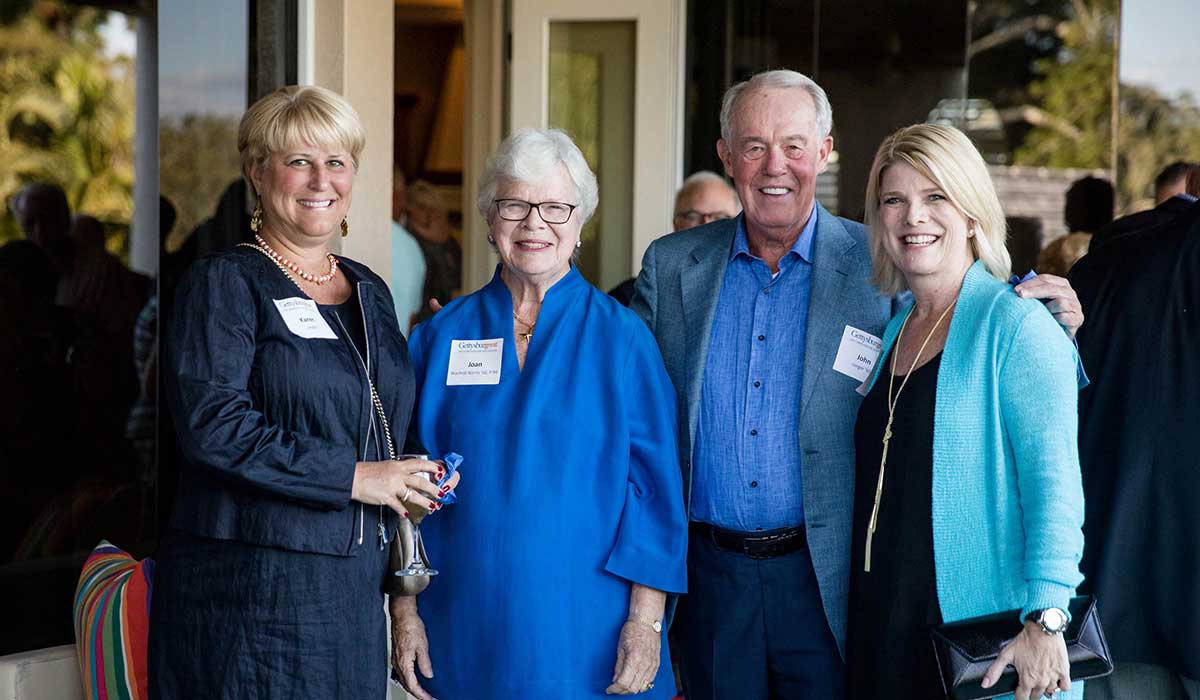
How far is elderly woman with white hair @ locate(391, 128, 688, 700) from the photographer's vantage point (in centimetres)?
252

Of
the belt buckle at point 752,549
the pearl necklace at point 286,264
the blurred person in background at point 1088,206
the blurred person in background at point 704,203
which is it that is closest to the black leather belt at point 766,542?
the belt buckle at point 752,549

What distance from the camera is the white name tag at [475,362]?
263 centimetres

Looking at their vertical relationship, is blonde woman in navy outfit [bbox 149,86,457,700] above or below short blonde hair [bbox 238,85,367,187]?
below

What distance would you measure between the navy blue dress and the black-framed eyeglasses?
1.59 feet

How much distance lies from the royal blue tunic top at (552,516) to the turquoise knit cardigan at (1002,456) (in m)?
0.61

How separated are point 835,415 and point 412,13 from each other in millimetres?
6906

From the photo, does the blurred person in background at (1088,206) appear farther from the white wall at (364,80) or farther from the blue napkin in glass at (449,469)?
the blue napkin in glass at (449,469)

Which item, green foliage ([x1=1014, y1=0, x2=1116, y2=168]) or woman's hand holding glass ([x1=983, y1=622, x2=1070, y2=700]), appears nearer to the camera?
woman's hand holding glass ([x1=983, y1=622, x2=1070, y2=700])

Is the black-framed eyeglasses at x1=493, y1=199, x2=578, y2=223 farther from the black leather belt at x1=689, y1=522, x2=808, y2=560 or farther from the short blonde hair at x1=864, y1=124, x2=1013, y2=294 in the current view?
the black leather belt at x1=689, y1=522, x2=808, y2=560

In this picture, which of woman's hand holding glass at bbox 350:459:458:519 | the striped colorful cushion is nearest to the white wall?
the striped colorful cushion

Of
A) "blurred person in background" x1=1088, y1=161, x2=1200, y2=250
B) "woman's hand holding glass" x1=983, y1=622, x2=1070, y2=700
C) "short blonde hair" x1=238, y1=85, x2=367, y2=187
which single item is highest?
"short blonde hair" x1=238, y1=85, x2=367, y2=187

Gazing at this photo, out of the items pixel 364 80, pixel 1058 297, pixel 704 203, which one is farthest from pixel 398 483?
pixel 704 203

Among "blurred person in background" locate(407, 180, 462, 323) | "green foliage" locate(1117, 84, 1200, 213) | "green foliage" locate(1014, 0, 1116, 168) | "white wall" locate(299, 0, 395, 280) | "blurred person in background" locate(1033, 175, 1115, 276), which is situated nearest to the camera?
"white wall" locate(299, 0, 395, 280)

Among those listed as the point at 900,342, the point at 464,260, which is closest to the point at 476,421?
the point at 900,342
